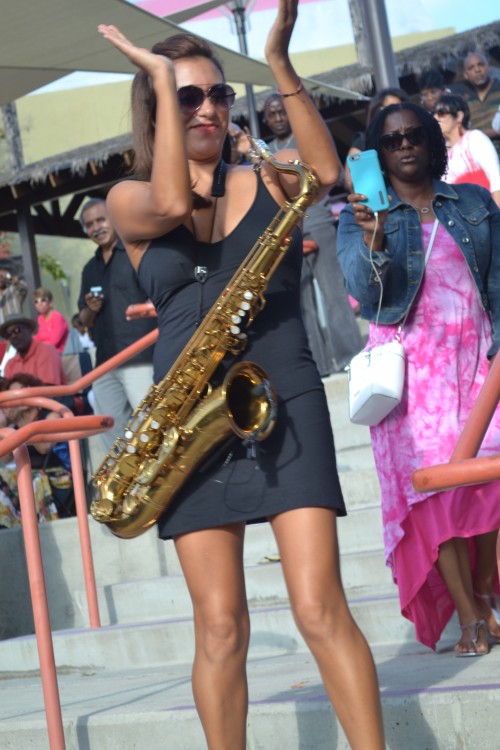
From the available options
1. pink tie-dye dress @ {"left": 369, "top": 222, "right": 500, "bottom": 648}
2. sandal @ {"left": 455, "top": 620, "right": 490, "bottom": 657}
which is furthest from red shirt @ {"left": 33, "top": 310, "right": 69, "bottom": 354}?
sandal @ {"left": 455, "top": 620, "right": 490, "bottom": 657}

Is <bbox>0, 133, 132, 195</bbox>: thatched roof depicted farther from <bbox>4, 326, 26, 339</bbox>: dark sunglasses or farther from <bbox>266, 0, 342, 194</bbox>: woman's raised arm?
<bbox>266, 0, 342, 194</bbox>: woman's raised arm

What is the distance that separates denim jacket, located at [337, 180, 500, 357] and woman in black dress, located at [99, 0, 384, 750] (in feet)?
3.76

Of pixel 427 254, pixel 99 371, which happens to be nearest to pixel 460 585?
pixel 427 254

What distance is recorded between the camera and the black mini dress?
3104 millimetres

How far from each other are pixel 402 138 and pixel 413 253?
0.49m

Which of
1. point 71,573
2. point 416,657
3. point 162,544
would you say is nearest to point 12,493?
point 71,573

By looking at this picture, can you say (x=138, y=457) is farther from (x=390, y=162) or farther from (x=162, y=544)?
(x=162, y=544)

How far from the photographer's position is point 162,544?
6.69m

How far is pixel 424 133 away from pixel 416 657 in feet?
7.01

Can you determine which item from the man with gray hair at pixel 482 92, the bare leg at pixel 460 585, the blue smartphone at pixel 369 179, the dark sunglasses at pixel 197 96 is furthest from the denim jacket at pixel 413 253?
the man with gray hair at pixel 482 92

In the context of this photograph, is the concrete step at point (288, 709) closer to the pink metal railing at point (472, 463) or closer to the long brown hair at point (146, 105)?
the pink metal railing at point (472, 463)

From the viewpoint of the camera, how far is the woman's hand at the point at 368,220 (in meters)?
4.05

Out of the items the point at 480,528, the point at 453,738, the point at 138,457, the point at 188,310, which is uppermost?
the point at 188,310

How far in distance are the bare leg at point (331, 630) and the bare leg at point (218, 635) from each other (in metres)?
0.19
